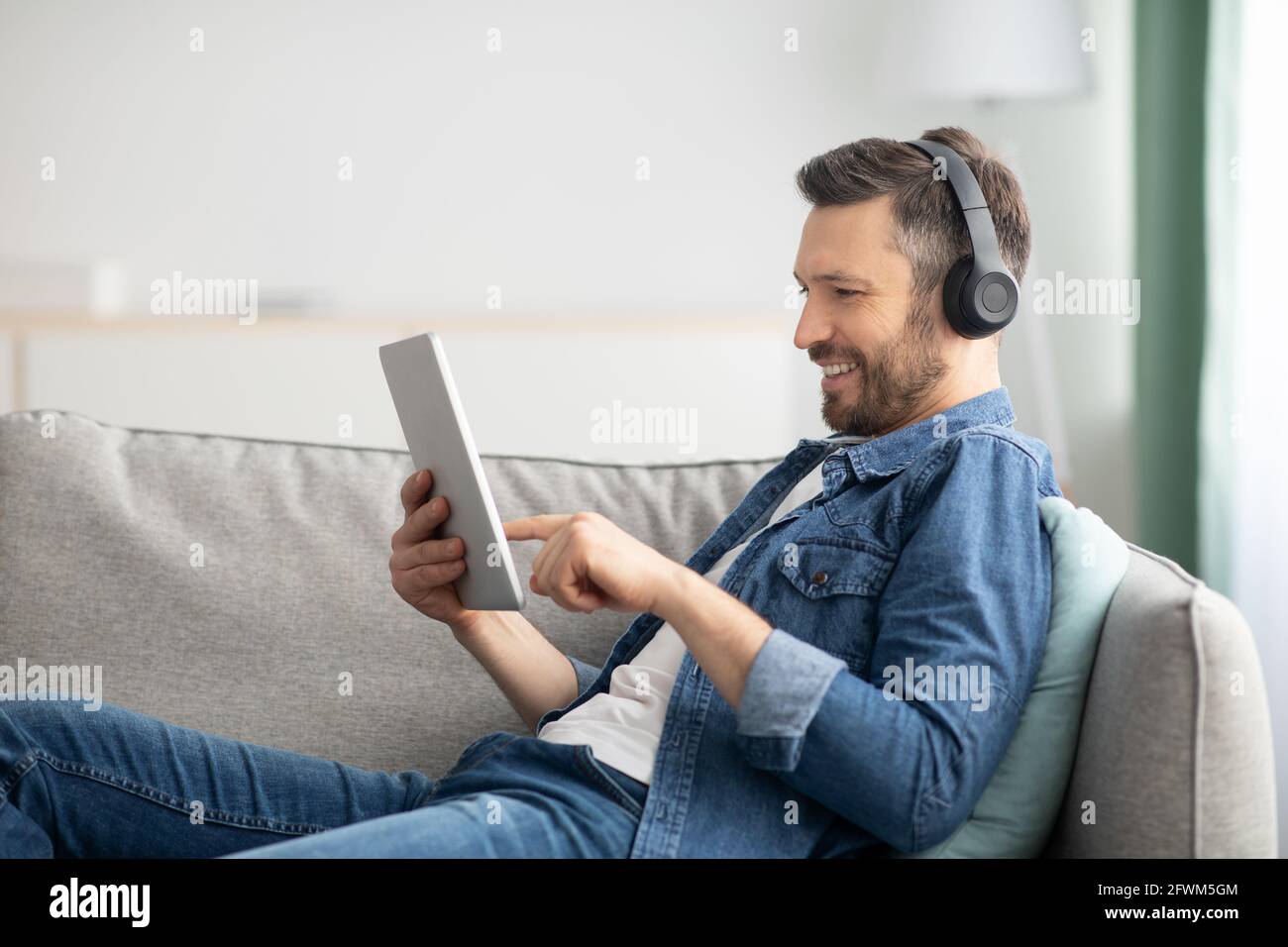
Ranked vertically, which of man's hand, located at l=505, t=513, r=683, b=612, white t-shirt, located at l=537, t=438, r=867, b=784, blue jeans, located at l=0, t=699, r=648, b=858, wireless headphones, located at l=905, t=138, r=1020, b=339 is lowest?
blue jeans, located at l=0, t=699, r=648, b=858

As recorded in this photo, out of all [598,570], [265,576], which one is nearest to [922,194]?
[598,570]

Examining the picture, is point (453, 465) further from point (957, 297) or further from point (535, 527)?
point (957, 297)

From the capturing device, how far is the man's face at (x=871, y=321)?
1.17 meters

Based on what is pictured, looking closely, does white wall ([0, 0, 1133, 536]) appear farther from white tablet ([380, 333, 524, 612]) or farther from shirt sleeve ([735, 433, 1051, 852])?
shirt sleeve ([735, 433, 1051, 852])

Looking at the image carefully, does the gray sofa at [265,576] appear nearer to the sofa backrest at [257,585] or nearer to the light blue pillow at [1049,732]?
the sofa backrest at [257,585]

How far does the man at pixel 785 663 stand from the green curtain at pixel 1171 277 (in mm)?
1304

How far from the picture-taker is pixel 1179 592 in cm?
89

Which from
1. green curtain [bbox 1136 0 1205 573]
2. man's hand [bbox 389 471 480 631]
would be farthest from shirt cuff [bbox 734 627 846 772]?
green curtain [bbox 1136 0 1205 573]

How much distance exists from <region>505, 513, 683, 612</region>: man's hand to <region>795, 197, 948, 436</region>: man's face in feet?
1.16

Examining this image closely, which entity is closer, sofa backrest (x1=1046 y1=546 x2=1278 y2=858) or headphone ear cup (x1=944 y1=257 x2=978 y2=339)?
sofa backrest (x1=1046 y1=546 x2=1278 y2=858)

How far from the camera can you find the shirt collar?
1.13 metres

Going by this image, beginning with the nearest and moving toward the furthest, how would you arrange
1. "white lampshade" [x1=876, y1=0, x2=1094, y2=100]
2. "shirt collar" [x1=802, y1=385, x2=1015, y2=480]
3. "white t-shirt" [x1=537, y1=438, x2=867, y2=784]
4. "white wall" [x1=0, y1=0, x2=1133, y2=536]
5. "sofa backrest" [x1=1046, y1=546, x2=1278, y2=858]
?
"sofa backrest" [x1=1046, y1=546, x2=1278, y2=858] → "white t-shirt" [x1=537, y1=438, x2=867, y2=784] → "shirt collar" [x1=802, y1=385, x2=1015, y2=480] → "white lampshade" [x1=876, y1=0, x2=1094, y2=100] → "white wall" [x1=0, y1=0, x2=1133, y2=536]
